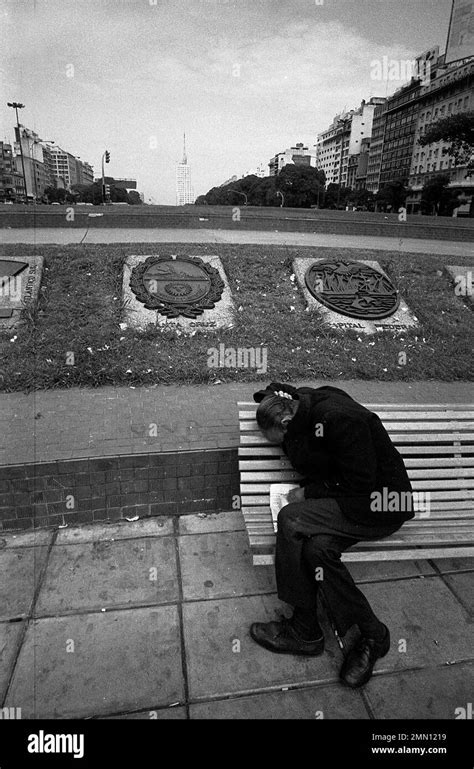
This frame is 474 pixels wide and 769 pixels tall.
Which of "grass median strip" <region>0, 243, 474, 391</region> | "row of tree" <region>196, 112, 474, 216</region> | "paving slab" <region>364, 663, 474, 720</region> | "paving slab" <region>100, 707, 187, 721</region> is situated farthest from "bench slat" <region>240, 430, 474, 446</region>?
"row of tree" <region>196, 112, 474, 216</region>

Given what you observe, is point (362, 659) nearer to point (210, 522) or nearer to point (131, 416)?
point (210, 522)

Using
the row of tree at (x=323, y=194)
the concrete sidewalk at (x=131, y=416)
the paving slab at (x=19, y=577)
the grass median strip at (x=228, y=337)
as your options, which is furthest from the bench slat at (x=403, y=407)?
the row of tree at (x=323, y=194)

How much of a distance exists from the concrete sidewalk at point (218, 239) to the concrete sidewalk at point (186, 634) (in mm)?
7146

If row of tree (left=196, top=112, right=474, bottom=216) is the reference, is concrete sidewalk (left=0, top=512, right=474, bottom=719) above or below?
below

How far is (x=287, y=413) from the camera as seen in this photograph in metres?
2.83

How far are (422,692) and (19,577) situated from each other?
260 centimetres

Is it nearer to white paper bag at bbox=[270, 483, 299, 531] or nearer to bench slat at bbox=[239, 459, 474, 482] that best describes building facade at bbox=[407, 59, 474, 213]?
bench slat at bbox=[239, 459, 474, 482]

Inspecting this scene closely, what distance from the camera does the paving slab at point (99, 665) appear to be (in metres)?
2.40

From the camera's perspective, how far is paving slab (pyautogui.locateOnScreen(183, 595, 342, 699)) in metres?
2.54

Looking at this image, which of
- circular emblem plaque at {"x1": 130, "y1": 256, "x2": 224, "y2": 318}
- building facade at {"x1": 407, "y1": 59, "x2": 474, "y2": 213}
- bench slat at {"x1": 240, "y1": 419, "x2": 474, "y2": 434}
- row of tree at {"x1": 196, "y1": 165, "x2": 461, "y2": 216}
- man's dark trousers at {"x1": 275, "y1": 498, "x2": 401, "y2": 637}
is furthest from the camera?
building facade at {"x1": 407, "y1": 59, "x2": 474, "y2": 213}

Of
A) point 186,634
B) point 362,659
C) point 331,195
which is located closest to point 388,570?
point 362,659

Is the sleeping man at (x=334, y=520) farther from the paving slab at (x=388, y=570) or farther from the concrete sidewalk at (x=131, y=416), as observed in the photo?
the concrete sidewalk at (x=131, y=416)

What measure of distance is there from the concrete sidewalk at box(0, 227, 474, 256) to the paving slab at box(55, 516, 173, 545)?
674cm
